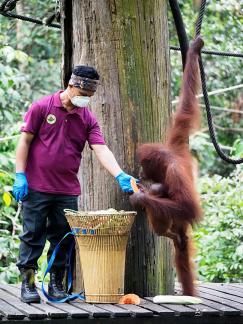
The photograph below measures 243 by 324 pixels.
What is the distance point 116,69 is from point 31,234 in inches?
40.1

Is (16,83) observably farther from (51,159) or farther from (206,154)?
(206,154)

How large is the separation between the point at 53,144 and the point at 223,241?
108 inches

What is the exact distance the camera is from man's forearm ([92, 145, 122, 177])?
153 inches

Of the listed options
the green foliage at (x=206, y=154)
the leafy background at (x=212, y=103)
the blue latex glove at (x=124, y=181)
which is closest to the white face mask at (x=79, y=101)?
the blue latex glove at (x=124, y=181)

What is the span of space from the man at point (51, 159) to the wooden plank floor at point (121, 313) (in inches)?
7.1

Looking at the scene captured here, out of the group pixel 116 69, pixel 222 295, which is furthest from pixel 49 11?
pixel 222 295

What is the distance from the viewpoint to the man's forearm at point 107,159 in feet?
12.8

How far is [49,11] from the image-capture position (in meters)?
8.20

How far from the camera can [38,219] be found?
12.7 ft

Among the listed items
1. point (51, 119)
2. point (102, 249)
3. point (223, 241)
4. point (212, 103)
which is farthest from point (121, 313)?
point (212, 103)

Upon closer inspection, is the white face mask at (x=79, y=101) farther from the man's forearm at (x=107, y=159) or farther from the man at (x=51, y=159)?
the man's forearm at (x=107, y=159)

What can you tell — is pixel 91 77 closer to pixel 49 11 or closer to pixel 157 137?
pixel 157 137

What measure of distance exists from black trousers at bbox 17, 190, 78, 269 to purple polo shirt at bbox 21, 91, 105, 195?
5 centimetres

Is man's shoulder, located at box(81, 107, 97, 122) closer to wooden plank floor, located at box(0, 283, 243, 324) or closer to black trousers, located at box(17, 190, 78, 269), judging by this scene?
black trousers, located at box(17, 190, 78, 269)
